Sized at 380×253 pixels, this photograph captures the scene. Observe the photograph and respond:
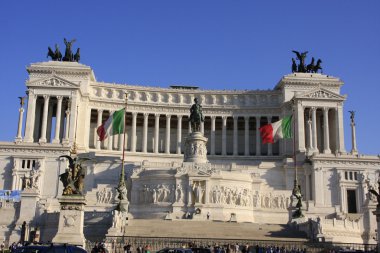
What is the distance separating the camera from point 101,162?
73.2m

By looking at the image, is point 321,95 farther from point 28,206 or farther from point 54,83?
point 28,206

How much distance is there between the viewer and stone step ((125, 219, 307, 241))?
43.8 metres

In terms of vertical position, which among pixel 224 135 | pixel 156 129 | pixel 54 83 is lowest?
pixel 224 135

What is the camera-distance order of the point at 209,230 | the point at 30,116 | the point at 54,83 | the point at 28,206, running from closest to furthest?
the point at 209,230 → the point at 28,206 → the point at 30,116 → the point at 54,83

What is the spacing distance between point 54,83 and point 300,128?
134ft

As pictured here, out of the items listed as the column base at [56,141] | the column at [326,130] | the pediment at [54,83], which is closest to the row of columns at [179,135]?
the pediment at [54,83]

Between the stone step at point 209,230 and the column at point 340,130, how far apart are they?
37665 millimetres

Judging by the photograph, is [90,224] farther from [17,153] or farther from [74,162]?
[17,153]

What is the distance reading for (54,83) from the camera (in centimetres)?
8425

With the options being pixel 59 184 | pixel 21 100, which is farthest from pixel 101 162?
pixel 21 100

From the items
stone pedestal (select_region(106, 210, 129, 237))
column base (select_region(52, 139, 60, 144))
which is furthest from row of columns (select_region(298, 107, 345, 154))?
stone pedestal (select_region(106, 210, 129, 237))

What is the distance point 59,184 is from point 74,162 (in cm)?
4029

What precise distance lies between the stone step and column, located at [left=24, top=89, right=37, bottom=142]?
3848 centimetres

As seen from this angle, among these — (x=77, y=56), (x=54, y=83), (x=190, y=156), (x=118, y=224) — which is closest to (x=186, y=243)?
(x=118, y=224)
